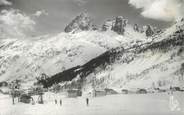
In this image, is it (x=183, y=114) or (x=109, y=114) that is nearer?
(x=183, y=114)

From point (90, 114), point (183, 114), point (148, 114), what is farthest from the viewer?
point (90, 114)

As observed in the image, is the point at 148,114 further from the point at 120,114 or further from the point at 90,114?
the point at 90,114

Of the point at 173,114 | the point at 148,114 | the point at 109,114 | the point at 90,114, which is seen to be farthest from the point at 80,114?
the point at 173,114

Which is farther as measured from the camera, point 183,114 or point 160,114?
point 160,114

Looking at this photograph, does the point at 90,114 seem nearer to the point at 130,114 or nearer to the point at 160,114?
the point at 130,114

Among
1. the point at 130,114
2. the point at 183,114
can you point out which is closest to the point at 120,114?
the point at 130,114

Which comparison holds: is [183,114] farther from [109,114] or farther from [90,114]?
[90,114]

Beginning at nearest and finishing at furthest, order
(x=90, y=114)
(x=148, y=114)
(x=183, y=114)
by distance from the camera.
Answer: (x=183, y=114) → (x=148, y=114) → (x=90, y=114)

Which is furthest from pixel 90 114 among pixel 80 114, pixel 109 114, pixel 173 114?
pixel 173 114
